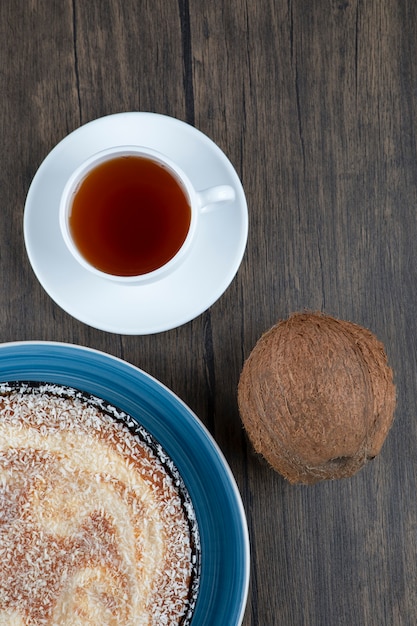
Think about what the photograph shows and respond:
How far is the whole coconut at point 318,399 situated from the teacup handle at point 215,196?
0.18 m

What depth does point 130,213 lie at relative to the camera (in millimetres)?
972

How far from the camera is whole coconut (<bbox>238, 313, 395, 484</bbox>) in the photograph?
2.88 feet

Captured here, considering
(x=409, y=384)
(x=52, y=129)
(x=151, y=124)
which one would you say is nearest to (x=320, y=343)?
(x=409, y=384)

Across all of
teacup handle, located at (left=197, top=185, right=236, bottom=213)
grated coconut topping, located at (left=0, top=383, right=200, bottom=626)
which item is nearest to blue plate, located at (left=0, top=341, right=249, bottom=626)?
grated coconut topping, located at (left=0, top=383, right=200, bottom=626)

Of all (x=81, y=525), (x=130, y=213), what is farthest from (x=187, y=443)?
(x=130, y=213)

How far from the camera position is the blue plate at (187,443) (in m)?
0.98

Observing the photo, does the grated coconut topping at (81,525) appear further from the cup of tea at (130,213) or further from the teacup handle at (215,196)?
the teacup handle at (215,196)

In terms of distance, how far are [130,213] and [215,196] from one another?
0.13m

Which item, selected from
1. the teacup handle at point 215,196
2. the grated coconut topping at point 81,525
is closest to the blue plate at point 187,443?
the grated coconut topping at point 81,525

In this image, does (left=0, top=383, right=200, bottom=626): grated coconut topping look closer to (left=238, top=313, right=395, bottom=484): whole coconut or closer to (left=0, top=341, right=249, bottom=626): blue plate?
(left=0, top=341, right=249, bottom=626): blue plate

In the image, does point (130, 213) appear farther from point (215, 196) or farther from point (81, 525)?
point (81, 525)

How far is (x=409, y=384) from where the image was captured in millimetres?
1071

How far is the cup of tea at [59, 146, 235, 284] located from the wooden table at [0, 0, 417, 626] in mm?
133

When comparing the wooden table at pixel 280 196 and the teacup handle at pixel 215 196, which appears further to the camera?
the wooden table at pixel 280 196
